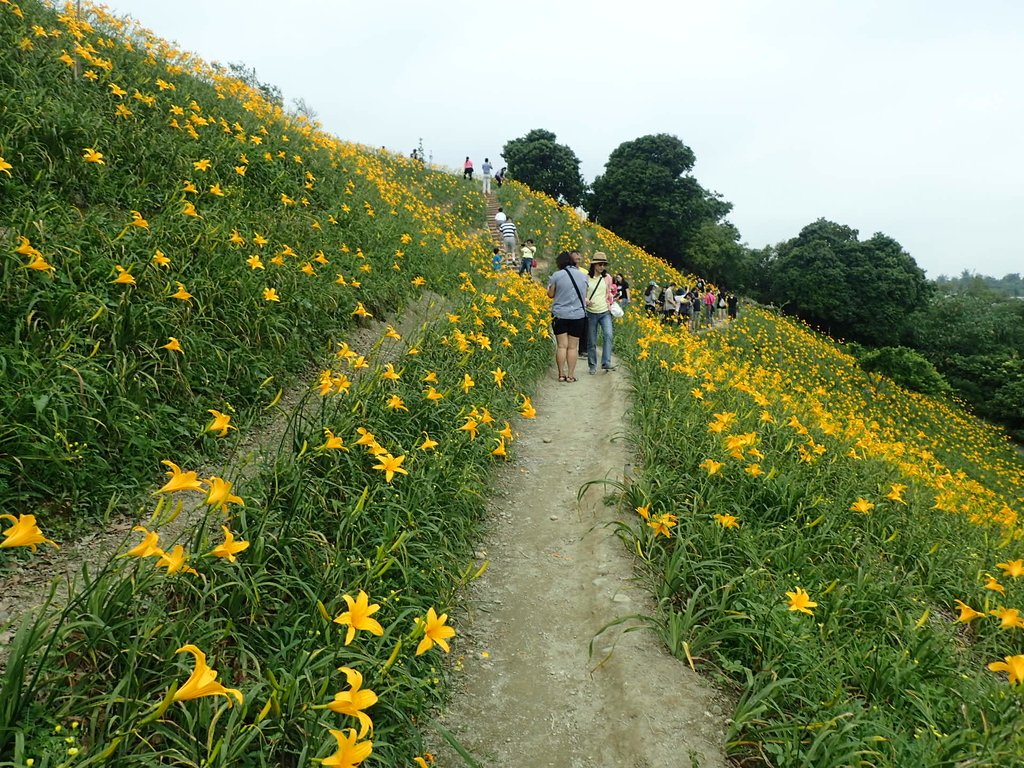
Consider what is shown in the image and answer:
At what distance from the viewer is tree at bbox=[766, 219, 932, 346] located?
29.2 metres

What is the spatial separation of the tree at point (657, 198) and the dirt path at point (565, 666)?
30.4m

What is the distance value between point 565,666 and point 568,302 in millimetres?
4816

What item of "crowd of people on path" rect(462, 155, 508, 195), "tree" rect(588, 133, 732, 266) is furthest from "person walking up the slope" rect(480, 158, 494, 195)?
"tree" rect(588, 133, 732, 266)

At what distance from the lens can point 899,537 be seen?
14.0ft

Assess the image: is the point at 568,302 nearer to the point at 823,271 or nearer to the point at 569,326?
the point at 569,326

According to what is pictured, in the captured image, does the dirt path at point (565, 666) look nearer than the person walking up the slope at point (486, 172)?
Yes

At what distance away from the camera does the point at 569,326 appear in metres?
7.01

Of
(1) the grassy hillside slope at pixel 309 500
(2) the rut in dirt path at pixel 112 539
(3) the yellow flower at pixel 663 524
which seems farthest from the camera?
(3) the yellow flower at pixel 663 524

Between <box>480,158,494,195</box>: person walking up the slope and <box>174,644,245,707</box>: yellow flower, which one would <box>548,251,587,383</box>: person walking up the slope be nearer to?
<box>174,644,245,707</box>: yellow flower

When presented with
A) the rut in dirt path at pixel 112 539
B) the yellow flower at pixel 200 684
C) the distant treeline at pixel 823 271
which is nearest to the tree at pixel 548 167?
the distant treeline at pixel 823 271

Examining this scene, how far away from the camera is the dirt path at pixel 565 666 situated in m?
2.21

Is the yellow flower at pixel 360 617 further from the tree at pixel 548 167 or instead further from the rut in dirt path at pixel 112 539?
the tree at pixel 548 167

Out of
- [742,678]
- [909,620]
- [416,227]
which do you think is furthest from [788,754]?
[416,227]

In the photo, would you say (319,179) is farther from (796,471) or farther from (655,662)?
(655,662)
